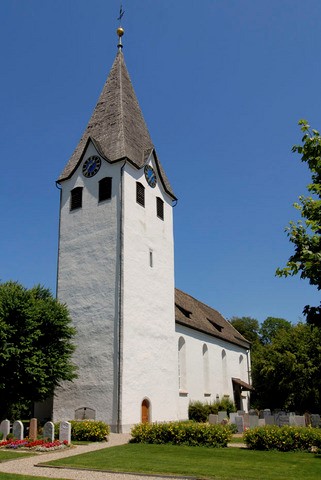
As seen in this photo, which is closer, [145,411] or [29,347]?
[29,347]

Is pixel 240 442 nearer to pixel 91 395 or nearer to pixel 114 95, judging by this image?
pixel 91 395

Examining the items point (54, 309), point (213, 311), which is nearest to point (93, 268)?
point (54, 309)

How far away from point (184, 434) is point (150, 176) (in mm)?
18145

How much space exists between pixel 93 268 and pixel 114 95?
14.4m

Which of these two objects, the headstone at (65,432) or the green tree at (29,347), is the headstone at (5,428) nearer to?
the green tree at (29,347)

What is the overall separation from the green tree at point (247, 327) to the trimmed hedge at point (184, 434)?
53978 millimetres

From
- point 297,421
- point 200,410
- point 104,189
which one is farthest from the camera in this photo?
point 200,410

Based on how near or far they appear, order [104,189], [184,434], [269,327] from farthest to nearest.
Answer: [269,327], [104,189], [184,434]

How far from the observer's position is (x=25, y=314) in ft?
74.2

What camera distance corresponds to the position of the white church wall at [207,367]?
111ft

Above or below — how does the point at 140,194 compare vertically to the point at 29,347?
above

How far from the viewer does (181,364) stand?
33.8 meters

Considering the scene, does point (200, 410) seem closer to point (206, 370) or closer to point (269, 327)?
point (206, 370)

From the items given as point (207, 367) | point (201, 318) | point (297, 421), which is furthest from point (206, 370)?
point (297, 421)
